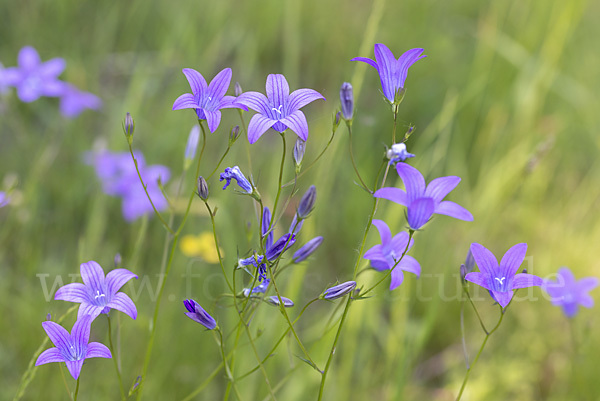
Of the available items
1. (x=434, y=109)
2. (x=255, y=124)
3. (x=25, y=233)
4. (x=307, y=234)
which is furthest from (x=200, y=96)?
(x=434, y=109)

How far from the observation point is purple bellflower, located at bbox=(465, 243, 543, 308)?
3.98 ft

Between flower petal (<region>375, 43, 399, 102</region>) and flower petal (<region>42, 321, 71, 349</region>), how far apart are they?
82cm

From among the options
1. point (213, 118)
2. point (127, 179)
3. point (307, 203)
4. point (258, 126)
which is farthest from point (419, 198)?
point (127, 179)

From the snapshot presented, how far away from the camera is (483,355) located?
115 inches

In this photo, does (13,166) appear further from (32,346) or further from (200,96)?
(200,96)

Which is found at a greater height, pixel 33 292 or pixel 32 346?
pixel 33 292

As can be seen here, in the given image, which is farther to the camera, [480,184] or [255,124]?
[480,184]

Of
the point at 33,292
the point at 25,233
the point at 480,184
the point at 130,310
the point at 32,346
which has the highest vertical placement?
the point at 480,184

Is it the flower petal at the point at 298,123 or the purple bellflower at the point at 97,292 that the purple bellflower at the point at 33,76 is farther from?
the flower petal at the point at 298,123

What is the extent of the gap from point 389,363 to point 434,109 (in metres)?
2.02

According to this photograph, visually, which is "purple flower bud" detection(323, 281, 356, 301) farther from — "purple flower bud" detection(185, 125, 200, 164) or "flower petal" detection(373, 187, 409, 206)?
"purple flower bud" detection(185, 125, 200, 164)

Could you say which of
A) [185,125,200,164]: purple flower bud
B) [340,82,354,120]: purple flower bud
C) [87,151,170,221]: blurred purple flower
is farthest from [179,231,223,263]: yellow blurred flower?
[340,82,354,120]: purple flower bud

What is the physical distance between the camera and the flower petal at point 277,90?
4.12 ft

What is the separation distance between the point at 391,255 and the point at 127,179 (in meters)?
1.72
